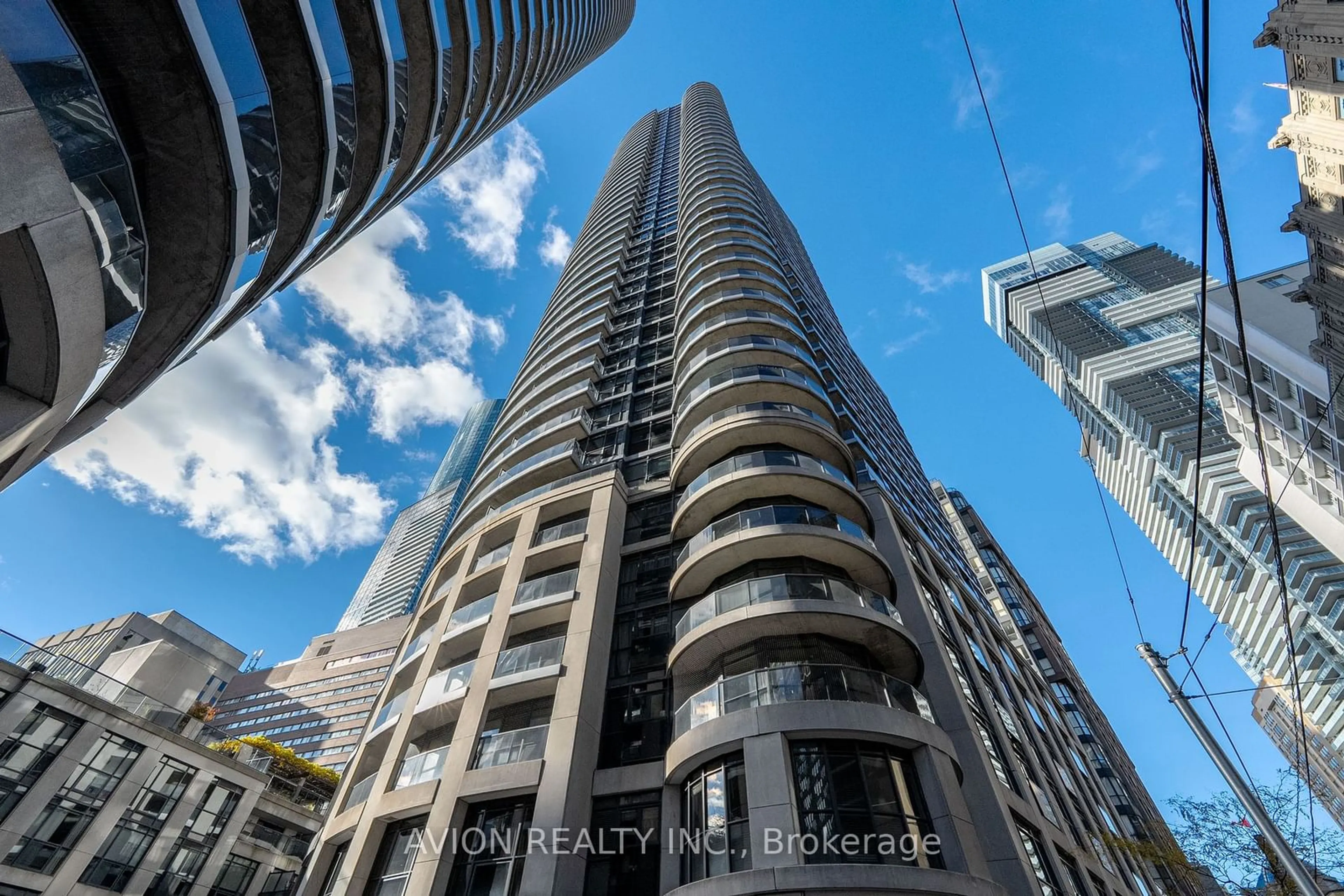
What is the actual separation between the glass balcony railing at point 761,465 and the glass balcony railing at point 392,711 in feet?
36.7

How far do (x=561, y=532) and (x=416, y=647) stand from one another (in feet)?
21.8

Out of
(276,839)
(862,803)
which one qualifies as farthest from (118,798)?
(862,803)

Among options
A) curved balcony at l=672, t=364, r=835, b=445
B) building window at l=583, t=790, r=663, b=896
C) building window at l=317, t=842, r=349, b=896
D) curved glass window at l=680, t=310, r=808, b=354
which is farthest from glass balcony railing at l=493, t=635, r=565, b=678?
curved glass window at l=680, t=310, r=808, b=354

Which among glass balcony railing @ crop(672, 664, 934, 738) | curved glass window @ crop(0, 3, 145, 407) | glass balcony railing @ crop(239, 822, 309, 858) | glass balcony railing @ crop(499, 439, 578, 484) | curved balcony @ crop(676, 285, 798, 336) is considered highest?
curved balcony @ crop(676, 285, 798, 336)

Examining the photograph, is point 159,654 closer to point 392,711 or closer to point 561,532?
point 392,711

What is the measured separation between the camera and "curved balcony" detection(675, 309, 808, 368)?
2978cm

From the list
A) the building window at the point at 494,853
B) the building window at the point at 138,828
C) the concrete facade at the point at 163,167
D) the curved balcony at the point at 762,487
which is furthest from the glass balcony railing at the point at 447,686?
the building window at the point at 138,828

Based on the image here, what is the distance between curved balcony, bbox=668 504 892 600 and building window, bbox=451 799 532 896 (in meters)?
7.49

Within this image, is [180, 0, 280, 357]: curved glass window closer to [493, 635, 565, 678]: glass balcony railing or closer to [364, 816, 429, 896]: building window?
[493, 635, 565, 678]: glass balcony railing

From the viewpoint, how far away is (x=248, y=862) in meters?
27.1

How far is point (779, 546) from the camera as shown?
1850cm

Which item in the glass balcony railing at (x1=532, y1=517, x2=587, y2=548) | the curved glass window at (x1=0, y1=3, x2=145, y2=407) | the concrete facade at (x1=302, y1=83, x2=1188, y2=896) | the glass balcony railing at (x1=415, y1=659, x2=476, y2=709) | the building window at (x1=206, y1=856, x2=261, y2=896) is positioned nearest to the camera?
the curved glass window at (x1=0, y1=3, x2=145, y2=407)

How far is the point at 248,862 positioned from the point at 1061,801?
3438 centimetres

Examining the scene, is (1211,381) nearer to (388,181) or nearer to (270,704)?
(388,181)
